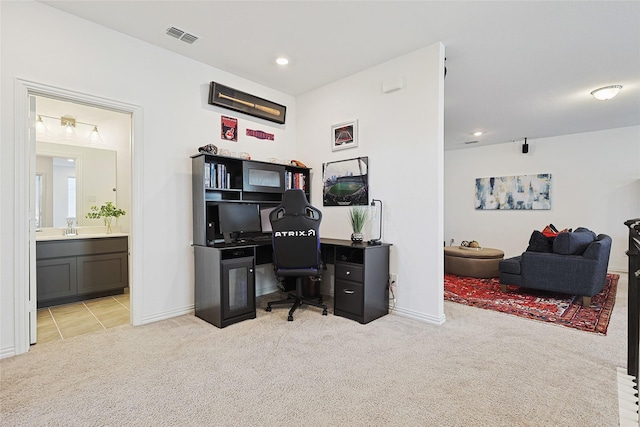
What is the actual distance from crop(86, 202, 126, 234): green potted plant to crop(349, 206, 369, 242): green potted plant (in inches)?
131

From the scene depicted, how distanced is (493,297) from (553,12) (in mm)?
3141

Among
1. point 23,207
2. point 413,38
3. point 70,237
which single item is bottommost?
point 70,237

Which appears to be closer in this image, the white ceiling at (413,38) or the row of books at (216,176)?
the white ceiling at (413,38)

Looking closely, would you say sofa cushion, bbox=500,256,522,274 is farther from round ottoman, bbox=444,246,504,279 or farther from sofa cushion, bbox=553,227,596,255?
round ottoman, bbox=444,246,504,279

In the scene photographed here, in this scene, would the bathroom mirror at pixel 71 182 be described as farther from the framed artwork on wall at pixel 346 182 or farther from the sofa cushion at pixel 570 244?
the sofa cushion at pixel 570 244

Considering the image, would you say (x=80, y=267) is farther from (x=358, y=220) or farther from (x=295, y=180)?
(x=358, y=220)

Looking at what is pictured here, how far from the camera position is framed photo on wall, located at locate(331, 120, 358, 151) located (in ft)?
12.5

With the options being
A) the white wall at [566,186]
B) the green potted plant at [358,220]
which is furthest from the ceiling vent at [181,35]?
the white wall at [566,186]

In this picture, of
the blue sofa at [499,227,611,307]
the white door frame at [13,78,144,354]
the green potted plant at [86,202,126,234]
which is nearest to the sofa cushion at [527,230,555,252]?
the blue sofa at [499,227,611,307]

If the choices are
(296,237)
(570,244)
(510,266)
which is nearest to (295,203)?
(296,237)

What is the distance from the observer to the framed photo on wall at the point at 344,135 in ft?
12.5

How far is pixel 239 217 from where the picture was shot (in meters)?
3.65

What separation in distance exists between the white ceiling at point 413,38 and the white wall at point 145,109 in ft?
0.55

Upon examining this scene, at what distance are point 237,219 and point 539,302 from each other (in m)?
3.81
